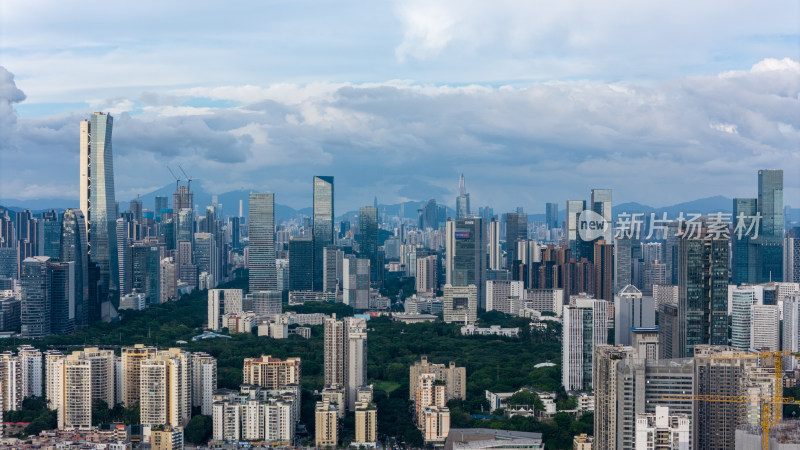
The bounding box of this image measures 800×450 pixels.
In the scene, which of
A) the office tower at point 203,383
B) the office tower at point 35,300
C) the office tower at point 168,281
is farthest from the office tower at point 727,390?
the office tower at point 168,281

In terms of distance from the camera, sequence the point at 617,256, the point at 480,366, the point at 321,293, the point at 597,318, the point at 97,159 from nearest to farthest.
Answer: the point at 597,318 → the point at 480,366 → the point at 97,159 → the point at 617,256 → the point at 321,293

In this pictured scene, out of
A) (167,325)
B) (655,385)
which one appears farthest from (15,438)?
(167,325)

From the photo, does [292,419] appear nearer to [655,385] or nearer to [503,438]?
[503,438]

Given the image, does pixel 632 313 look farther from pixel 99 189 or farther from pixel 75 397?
pixel 99 189

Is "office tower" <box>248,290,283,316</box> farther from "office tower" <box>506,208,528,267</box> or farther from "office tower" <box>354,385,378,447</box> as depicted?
"office tower" <box>354,385,378,447</box>

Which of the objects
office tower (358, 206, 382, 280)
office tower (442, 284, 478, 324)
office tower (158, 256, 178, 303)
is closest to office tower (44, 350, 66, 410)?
office tower (442, 284, 478, 324)

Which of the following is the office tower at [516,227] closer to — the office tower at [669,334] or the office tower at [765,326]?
the office tower at [765,326]

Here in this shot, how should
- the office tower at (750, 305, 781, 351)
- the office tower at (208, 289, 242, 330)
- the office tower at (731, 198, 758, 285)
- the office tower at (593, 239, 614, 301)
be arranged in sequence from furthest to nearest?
the office tower at (593, 239, 614, 301) < the office tower at (208, 289, 242, 330) < the office tower at (731, 198, 758, 285) < the office tower at (750, 305, 781, 351)
